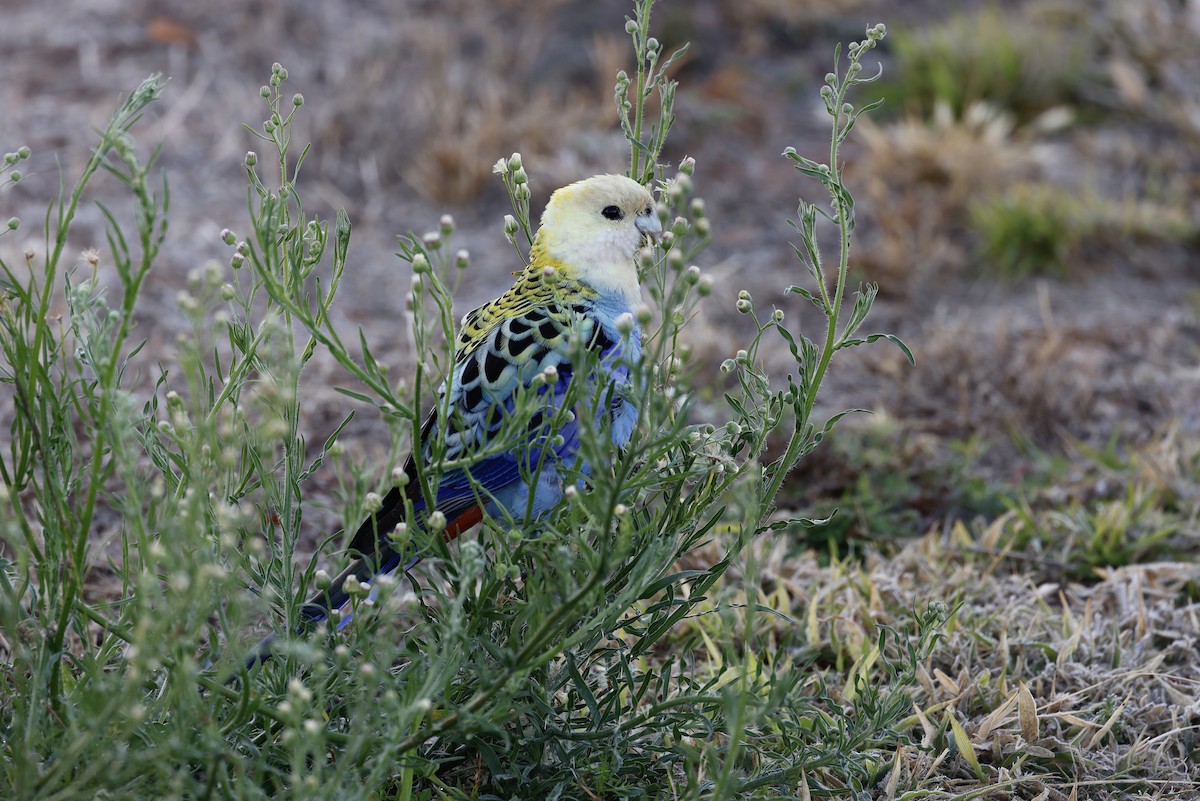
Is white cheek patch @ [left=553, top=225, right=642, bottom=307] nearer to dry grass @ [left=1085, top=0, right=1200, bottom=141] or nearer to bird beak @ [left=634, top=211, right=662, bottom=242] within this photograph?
bird beak @ [left=634, top=211, right=662, bottom=242]

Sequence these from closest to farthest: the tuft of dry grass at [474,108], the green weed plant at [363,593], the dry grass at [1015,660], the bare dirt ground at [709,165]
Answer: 1. the green weed plant at [363,593]
2. the dry grass at [1015,660]
3. the bare dirt ground at [709,165]
4. the tuft of dry grass at [474,108]

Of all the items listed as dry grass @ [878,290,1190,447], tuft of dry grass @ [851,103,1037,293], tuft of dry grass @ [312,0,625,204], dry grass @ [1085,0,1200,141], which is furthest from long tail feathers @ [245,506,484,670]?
dry grass @ [1085,0,1200,141]

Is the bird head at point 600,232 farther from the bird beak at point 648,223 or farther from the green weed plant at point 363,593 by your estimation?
the green weed plant at point 363,593

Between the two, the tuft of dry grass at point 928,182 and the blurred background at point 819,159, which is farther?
the tuft of dry grass at point 928,182

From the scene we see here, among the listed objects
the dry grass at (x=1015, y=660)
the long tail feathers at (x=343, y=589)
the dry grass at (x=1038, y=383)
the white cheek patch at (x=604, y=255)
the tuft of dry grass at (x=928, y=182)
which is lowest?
the dry grass at (x=1038, y=383)

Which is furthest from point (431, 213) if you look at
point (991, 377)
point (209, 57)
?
point (991, 377)

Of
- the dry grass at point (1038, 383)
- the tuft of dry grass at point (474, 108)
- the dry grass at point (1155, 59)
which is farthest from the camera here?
the dry grass at point (1155, 59)

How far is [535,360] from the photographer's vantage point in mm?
2293

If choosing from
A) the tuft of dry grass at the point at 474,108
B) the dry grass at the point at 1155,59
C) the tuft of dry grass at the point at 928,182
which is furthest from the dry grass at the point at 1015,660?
the dry grass at the point at 1155,59

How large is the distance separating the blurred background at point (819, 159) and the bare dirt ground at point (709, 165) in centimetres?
2

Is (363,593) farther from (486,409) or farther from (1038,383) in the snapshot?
(1038,383)

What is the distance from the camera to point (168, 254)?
529cm

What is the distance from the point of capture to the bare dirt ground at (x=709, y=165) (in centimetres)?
450

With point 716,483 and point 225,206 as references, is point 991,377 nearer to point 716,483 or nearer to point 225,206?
point 716,483
